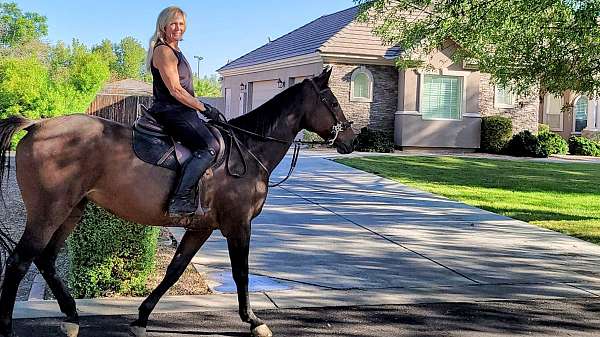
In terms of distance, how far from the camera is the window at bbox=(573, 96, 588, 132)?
3316 centimetres

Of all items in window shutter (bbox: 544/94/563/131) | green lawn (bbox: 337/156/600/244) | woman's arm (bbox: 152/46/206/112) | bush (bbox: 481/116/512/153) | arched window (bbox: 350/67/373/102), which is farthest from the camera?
window shutter (bbox: 544/94/563/131)

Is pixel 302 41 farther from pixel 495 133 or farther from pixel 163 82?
pixel 163 82

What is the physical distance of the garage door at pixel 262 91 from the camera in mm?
31172

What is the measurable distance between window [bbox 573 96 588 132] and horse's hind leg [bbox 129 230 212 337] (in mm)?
30626

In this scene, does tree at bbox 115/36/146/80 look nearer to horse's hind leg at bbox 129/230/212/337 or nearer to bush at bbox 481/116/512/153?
bush at bbox 481/116/512/153

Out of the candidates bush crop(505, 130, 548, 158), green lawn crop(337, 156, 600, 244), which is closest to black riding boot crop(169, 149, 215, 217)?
green lawn crop(337, 156, 600, 244)

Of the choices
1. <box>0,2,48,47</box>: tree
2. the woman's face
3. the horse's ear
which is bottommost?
the horse's ear

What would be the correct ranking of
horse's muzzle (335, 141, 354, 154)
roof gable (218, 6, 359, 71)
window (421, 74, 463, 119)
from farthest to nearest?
1. roof gable (218, 6, 359, 71)
2. window (421, 74, 463, 119)
3. horse's muzzle (335, 141, 354, 154)

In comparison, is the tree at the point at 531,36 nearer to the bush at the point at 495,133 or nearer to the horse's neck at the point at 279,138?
the horse's neck at the point at 279,138

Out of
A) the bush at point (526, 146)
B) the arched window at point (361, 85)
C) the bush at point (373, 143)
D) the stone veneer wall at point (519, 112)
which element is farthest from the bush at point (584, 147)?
the arched window at point (361, 85)

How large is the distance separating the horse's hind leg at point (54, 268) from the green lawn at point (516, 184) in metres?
7.97

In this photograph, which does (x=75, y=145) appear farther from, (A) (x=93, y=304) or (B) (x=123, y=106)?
(B) (x=123, y=106)

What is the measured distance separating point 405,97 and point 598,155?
8.65m

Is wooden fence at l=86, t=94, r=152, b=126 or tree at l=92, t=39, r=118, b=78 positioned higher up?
tree at l=92, t=39, r=118, b=78
